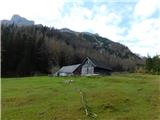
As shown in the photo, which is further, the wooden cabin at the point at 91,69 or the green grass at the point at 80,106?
the wooden cabin at the point at 91,69

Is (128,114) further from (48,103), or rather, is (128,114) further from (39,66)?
(39,66)

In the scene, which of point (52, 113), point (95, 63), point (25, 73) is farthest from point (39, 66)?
point (52, 113)

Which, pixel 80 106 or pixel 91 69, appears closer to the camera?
pixel 80 106

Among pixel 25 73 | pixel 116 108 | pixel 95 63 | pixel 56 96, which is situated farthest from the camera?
pixel 25 73

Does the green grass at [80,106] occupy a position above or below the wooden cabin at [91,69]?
below

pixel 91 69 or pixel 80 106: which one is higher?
pixel 91 69

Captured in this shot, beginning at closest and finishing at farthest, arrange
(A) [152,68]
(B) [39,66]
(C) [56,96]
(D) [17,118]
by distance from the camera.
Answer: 1. (D) [17,118]
2. (C) [56,96]
3. (A) [152,68]
4. (B) [39,66]

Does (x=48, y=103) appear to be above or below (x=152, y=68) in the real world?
below

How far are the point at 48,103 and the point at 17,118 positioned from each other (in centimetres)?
490

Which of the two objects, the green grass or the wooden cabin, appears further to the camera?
the wooden cabin

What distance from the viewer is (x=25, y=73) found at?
9788 cm

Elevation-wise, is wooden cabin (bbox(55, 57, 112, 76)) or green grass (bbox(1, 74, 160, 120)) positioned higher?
wooden cabin (bbox(55, 57, 112, 76))

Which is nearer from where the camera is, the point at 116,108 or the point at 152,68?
the point at 116,108

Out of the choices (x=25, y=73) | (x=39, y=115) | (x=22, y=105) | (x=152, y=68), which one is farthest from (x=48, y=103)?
(x=25, y=73)
